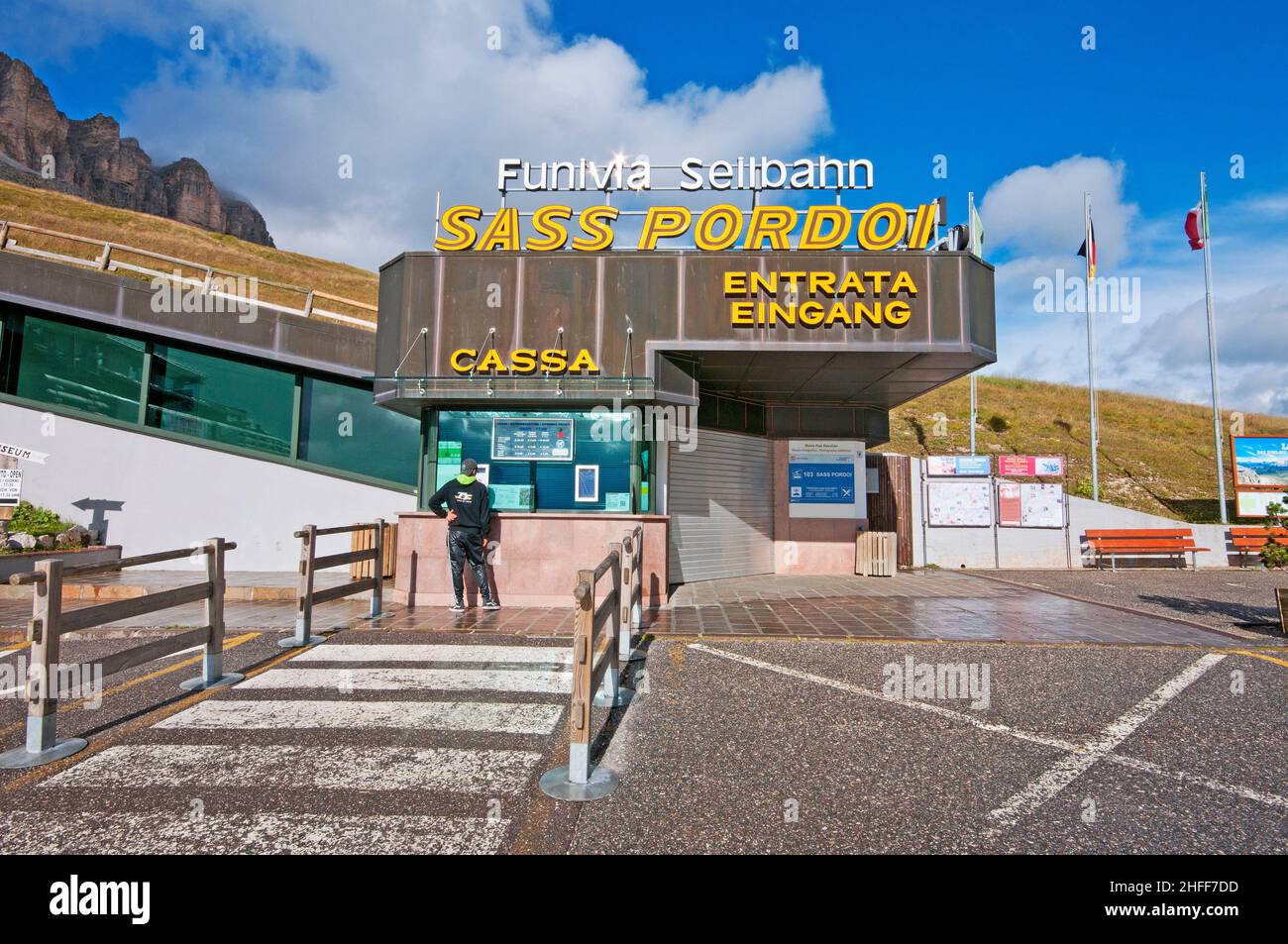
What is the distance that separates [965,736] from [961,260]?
816 centimetres

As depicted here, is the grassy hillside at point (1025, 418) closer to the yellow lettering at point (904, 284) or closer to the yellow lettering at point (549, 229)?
the yellow lettering at point (904, 284)

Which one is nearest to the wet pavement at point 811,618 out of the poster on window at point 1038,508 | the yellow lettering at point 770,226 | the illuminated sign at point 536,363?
the illuminated sign at point 536,363

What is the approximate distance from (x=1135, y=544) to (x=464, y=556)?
16027mm

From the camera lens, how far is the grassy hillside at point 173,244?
151ft

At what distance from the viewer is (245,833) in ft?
10.6

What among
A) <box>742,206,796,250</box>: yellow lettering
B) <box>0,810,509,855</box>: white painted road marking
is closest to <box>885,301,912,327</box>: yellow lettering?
<box>742,206,796,250</box>: yellow lettering

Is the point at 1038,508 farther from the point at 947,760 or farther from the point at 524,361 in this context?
the point at 947,760

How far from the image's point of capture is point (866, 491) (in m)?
15.6

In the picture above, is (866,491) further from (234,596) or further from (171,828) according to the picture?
(171,828)

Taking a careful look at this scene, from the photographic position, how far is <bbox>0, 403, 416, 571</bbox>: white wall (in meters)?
13.5

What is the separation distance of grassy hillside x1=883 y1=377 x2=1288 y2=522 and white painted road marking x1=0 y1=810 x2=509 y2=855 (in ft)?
89.0

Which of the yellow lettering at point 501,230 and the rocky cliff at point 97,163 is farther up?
the rocky cliff at point 97,163

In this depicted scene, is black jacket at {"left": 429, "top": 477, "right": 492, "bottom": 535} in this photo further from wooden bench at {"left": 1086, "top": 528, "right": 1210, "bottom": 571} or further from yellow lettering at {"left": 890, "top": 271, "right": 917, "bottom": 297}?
wooden bench at {"left": 1086, "top": 528, "right": 1210, "bottom": 571}

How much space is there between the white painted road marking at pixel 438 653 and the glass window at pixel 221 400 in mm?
8591
